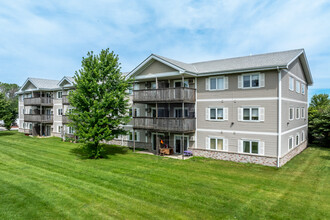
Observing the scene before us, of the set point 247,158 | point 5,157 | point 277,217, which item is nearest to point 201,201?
point 277,217

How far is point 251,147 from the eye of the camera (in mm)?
17578

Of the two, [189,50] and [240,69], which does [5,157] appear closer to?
[240,69]

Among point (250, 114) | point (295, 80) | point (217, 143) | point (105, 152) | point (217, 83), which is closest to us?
point (250, 114)

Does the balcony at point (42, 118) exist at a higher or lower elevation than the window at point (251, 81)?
lower

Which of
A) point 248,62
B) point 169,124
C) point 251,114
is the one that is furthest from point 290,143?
point 169,124

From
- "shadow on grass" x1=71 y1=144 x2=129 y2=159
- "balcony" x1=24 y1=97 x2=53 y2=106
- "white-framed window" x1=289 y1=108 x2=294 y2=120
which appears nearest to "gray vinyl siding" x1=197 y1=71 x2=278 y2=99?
"white-framed window" x1=289 y1=108 x2=294 y2=120

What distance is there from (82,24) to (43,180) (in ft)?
51.2

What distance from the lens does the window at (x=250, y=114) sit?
1747 centimetres

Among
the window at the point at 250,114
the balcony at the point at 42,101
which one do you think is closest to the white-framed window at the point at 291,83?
the window at the point at 250,114

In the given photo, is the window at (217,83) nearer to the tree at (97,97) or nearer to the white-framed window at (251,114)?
the white-framed window at (251,114)

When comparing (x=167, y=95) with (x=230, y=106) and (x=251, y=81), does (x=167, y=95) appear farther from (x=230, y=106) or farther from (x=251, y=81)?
(x=251, y=81)

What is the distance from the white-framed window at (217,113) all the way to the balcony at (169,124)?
1.55 m

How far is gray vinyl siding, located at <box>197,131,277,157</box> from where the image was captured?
16.7m

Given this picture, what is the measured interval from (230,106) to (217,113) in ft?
4.54
